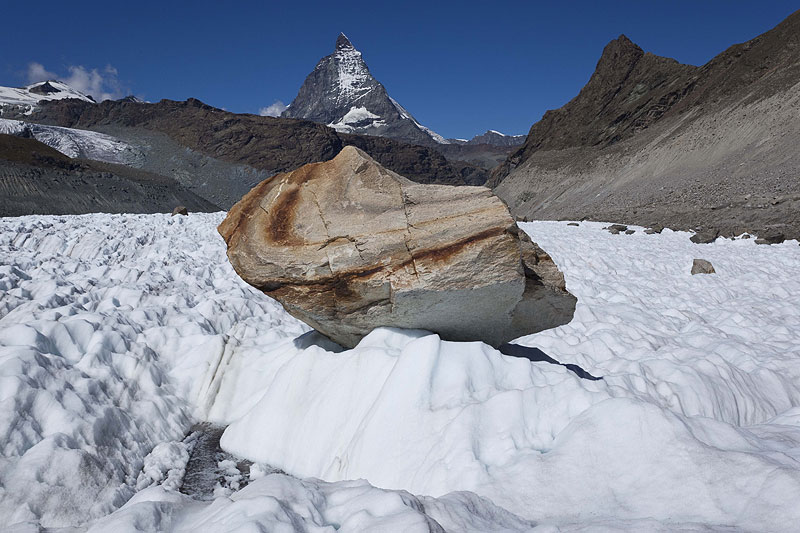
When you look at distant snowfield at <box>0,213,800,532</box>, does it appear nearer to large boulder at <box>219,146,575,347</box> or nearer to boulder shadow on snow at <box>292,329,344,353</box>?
boulder shadow on snow at <box>292,329,344,353</box>

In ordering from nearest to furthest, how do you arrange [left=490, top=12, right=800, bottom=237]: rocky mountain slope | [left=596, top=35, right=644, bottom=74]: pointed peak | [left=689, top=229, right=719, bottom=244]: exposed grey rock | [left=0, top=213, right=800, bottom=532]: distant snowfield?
[left=0, top=213, right=800, bottom=532]: distant snowfield
[left=689, top=229, right=719, bottom=244]: exposed grey rock
[left=490, top=12, right=800, bottom=237]: rocky mountain slope
[left=596, top=35, right=644, bottom=74]: pointed peak

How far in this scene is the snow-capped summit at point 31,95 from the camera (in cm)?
10207

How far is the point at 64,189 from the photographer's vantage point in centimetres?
3747

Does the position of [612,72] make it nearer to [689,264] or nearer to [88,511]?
[689,264]

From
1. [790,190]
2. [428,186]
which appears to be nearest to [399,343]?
[428,186]

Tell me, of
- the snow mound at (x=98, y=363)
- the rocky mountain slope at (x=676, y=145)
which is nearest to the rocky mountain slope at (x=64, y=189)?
the snow mound at (x=98, y=363)

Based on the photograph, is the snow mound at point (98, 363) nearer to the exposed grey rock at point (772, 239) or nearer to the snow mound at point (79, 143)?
the exposed grey rock at point (772, 239)

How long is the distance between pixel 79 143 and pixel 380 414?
94.7m

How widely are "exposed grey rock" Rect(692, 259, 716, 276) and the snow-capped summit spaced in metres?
127

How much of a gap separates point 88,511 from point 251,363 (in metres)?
2.50

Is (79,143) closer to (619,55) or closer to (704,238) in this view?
(619,55)

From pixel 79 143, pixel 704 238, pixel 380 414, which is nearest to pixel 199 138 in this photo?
pixel 79 143

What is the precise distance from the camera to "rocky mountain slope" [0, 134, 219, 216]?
34.4 metres

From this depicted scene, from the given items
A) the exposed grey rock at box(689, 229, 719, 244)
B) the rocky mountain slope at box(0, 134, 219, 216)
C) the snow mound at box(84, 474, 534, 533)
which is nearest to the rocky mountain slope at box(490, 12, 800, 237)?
the exposed grey rock at box(689, 229, 719, 244)
